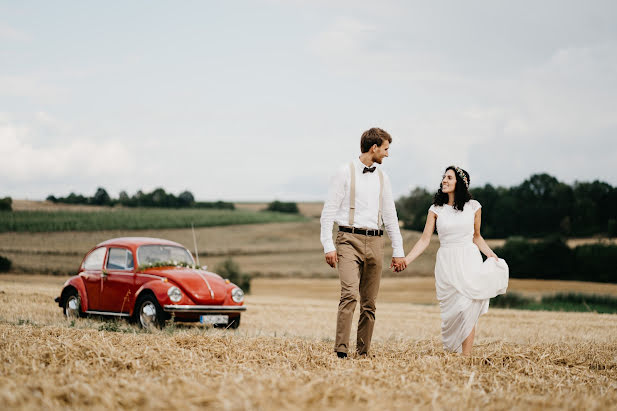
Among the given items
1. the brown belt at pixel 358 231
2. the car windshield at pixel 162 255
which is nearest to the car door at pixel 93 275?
the car windshield at pixel 162 255

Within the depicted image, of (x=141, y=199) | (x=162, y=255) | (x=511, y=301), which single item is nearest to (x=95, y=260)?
(x=162, y=255)

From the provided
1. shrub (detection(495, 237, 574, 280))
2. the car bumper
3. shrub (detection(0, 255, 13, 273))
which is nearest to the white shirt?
the car bumper

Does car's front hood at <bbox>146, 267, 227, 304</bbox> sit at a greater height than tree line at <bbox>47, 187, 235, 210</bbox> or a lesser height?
lesser

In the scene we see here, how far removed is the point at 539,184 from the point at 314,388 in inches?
1812

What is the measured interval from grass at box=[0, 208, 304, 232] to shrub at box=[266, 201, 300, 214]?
10993mm

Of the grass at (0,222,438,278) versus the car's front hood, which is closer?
the car's front hood

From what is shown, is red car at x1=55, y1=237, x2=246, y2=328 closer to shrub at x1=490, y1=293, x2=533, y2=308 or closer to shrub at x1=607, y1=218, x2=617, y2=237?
shrub at x1=490, y1=293, x2=533, y2=308

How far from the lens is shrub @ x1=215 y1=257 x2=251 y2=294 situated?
1340 inches

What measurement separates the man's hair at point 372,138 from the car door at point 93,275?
7.10 meters

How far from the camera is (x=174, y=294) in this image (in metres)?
10.6

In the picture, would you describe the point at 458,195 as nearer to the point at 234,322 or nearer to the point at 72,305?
the point at 234,322

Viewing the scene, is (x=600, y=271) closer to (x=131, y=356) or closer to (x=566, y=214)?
(x=566, y=214)

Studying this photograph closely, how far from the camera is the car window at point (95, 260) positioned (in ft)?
40.0

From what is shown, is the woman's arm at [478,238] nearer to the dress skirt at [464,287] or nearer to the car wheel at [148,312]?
the dress skirt at [464,287]
